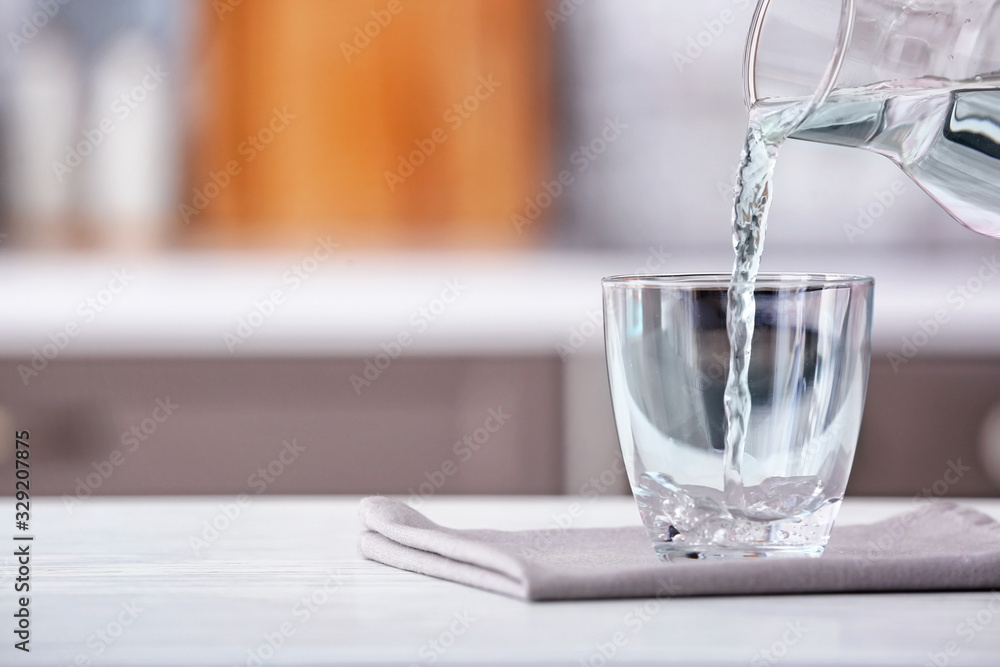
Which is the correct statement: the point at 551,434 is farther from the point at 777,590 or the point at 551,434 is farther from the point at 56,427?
the point at 777,590

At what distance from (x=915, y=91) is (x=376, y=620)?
377 millimetres

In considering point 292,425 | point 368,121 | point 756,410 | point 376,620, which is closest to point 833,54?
point 756,410

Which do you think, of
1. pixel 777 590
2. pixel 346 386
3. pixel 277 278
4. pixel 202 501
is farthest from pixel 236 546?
pixel 277 278

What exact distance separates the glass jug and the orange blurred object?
1.20 metres

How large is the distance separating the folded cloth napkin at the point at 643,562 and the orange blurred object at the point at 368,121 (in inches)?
Answer: 47.5

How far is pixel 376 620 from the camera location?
0.47 m

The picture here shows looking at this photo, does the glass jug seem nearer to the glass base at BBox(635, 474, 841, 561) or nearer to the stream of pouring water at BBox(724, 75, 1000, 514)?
the stream of pouring water at BBox(724, 75, 1000, 514)

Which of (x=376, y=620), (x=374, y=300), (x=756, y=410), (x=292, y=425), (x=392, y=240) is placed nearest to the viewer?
(x=376, y=620)

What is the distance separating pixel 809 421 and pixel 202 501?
0.43 metres

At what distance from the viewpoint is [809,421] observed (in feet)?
1.90

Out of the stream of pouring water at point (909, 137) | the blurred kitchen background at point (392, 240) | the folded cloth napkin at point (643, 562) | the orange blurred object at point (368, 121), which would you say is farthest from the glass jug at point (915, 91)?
the orange blurred object at point (368, 121)

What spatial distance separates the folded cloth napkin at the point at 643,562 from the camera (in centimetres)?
50

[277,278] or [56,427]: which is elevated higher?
[277,278]

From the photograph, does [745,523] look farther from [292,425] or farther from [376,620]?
[292,425]
